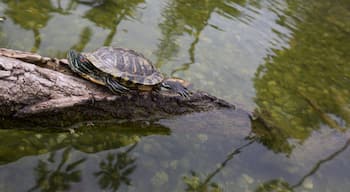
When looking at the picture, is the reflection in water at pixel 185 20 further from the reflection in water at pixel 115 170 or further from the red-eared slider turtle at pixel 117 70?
the reflection in water at pixel 115 170

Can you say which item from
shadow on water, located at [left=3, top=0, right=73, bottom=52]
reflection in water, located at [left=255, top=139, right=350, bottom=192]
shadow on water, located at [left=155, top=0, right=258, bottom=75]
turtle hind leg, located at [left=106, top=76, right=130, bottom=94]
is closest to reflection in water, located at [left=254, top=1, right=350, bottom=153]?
reflection in water, located at [left=255, top=139, right=350, bottom=192]

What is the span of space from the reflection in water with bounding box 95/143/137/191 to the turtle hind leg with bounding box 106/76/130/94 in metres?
0.79

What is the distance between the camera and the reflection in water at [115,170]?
435 centimetres

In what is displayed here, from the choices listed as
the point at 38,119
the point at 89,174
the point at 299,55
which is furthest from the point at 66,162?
the point at 299,55

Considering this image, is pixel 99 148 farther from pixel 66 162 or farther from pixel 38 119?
pixel 38 119

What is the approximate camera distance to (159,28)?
26.3 feet

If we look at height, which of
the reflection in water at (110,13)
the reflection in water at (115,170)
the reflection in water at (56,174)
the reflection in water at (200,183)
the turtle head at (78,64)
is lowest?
the reflection in water at (56,174)

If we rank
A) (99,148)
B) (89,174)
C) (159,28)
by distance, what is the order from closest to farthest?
(89,174) → (99,148) → (159,28)

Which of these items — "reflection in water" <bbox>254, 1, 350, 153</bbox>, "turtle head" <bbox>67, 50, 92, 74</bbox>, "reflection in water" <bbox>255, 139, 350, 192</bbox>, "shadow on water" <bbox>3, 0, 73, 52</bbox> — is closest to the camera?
"turtle head" <bbox>67, 50, 92, 74</bbox>

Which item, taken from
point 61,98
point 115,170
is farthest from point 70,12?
point 115,170

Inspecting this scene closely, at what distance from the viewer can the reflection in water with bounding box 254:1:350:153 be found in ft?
19.8

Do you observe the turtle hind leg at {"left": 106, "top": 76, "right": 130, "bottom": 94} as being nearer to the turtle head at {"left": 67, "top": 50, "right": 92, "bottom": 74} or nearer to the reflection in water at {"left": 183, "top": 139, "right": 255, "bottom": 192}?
the turtle head at {"left": 67, "top": 50, "right": 92, "bottom": 74}

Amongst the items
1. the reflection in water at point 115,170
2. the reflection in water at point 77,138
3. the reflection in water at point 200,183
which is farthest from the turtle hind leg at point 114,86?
the reflection in water at point 200,183

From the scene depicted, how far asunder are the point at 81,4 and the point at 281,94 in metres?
4.64
